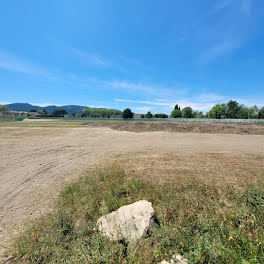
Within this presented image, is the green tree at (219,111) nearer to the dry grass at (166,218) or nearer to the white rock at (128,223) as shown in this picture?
the dry grass at (166,218)

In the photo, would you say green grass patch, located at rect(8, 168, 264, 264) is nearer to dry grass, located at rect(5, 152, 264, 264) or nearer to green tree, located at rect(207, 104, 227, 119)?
dry grass, located at rect(5, 152, 264, 264)

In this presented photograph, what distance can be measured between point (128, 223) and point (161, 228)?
794 millimetres

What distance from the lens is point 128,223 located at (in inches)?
121

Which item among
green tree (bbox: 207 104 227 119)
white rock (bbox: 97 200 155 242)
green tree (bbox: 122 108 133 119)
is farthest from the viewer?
green tree (bbox: 207 104 227 119)

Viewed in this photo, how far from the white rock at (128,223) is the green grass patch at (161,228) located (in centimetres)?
16

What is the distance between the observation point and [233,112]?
98.2m

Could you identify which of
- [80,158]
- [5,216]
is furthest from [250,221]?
[80,158]

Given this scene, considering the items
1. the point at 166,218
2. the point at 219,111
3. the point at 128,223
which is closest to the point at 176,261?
the point at 166,218

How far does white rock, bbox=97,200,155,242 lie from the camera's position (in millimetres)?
2871

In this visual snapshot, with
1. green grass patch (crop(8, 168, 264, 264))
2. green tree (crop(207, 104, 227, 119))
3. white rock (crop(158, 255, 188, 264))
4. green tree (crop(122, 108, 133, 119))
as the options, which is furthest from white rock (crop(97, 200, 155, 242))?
green tree (crop(207, 104, 227, 119))

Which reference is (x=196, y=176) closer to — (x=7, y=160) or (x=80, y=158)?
(x=80, y=158)

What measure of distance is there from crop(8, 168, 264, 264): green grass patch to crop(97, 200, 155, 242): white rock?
0.53ft

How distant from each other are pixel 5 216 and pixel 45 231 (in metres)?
1.61

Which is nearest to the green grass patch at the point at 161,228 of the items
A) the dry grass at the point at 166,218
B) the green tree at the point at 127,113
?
the dry grass at the point at 166,218
